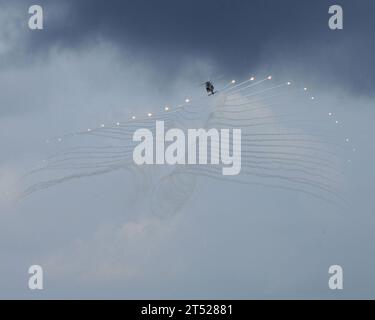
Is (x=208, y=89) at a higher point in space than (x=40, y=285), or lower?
higher
